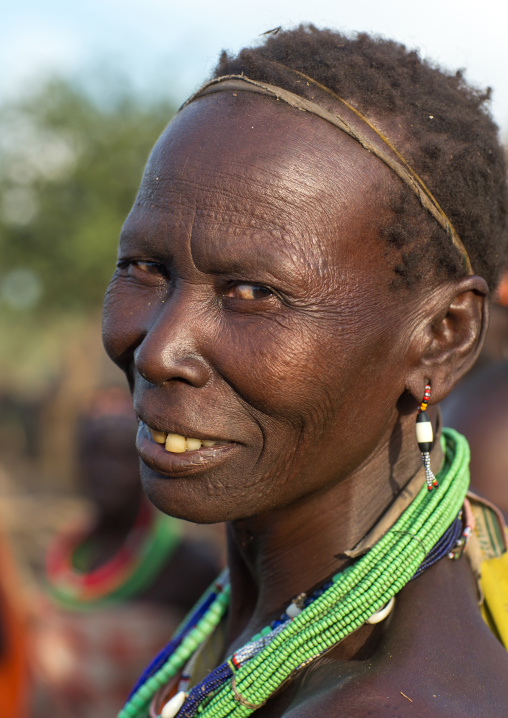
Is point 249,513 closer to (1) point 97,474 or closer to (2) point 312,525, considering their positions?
(2) point 312,525

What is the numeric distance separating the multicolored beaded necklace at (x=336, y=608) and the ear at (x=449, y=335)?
0.80 ft

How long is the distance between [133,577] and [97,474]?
0.89 m

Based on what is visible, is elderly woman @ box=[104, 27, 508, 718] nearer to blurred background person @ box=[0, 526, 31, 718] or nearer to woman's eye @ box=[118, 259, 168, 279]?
woman's eye @ box=[118, 259, 168, 279]

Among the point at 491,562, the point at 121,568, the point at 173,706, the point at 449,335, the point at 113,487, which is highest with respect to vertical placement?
the point at 449,335

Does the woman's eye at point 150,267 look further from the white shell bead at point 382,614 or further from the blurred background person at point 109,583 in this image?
the blurred background person at point 109,583

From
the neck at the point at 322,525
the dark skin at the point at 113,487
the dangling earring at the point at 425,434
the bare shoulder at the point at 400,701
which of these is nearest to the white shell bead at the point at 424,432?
the dangling earring at the point at 425,434

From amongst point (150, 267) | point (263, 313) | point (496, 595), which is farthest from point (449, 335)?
point (150, 267)

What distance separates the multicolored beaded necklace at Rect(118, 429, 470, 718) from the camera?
1.72 metres

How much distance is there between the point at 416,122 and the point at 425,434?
27.7 inches

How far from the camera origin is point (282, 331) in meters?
1.71

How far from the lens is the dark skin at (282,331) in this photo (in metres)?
1.70

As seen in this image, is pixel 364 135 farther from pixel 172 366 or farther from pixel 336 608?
pixel 336 608

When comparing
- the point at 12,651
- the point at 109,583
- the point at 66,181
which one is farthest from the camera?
the point at 66,181

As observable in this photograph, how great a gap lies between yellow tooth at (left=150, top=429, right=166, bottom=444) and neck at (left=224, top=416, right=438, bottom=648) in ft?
1.19
